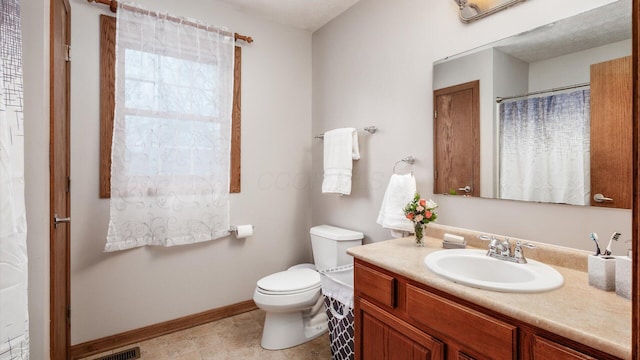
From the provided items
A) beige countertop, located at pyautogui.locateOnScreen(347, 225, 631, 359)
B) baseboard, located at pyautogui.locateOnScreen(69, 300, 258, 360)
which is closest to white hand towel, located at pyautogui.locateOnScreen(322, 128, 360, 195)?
beige countertop, located at pyautogui.locateOnScreen(347, 225, 631, 359)

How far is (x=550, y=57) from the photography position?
4.12ft

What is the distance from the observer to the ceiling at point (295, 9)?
2291 mm

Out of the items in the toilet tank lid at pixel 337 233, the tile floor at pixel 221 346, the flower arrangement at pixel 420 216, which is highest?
the flower arrangement at pixel 420 216

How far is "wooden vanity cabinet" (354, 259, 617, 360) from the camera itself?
0.81 meters

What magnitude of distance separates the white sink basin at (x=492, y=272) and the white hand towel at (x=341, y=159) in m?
1.01

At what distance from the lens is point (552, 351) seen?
2.52 feet

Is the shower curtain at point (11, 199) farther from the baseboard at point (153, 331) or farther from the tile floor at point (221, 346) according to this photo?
the baseboard at point (153, 331)

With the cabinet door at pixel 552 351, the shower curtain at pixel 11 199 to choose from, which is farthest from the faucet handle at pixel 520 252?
the shower curtain at pixel 11 199

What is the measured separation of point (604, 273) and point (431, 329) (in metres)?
0.59

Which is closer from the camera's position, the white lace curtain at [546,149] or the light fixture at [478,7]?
the white lace curtain at [546,149]

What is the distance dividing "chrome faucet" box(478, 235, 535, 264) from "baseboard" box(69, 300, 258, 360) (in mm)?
1981

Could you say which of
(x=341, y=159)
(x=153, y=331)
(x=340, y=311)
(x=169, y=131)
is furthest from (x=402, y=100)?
(x=153, y=331)

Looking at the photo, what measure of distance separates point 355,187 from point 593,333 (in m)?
1.68

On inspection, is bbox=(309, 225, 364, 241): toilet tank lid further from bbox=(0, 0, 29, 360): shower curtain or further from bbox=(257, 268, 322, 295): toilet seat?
bbox=(0, 0, 29, 360): shower curtain
